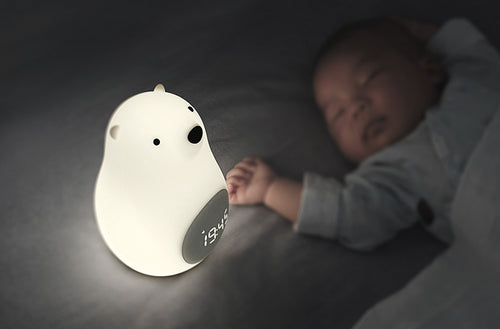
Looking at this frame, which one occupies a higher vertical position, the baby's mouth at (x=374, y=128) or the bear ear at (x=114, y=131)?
the bear ear at (x=114, y=131)

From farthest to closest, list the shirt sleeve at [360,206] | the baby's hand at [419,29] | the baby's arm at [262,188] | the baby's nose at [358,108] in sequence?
the baby's hand at [419,29], the baby's nose at [358,108], the shirt sleeve at [360,206], the baby's arm at [262,188]

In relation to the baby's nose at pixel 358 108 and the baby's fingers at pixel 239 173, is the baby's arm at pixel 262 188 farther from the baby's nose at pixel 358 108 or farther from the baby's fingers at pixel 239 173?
the baby's nose at pixel 358 108

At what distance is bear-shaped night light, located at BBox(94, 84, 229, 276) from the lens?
510 mm

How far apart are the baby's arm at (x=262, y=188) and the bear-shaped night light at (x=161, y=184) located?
4 centimetres

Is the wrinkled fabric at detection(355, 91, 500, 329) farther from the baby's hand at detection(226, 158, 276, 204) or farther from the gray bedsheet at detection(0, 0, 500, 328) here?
the baby's hand at detection(226, 158, 276, 204)

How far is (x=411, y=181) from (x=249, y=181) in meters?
0.40

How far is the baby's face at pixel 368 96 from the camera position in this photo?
96 centimetres

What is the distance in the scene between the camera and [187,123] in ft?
1.67

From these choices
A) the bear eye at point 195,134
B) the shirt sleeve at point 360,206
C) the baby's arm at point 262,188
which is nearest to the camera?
the bear eye at point 195,134

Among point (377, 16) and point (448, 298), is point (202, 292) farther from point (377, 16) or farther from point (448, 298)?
point (377, 16)

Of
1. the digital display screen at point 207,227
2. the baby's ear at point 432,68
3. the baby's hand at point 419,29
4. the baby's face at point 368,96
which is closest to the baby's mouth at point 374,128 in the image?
the baby's face at point 368,96

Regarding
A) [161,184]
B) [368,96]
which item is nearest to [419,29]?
[368,96]

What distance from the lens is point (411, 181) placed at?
920 mm

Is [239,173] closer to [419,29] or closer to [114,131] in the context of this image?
[114,131]
